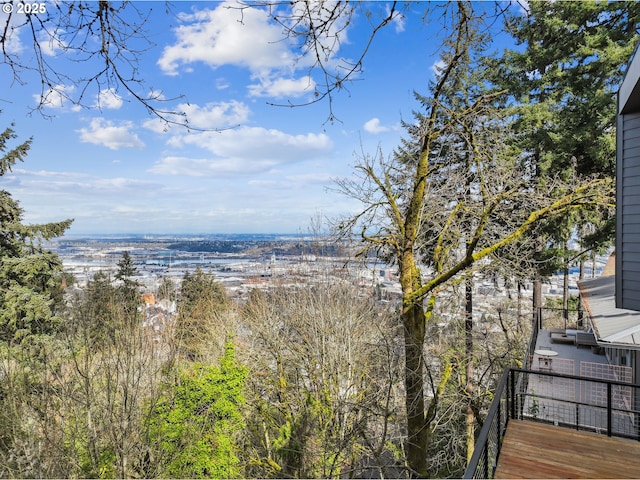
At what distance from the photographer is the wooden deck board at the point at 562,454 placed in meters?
3.61

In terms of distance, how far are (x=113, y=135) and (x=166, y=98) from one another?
13.8 feet

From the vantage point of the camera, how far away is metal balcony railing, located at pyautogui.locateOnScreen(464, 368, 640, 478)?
4.21m

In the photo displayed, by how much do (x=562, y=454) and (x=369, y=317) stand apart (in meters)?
8.16

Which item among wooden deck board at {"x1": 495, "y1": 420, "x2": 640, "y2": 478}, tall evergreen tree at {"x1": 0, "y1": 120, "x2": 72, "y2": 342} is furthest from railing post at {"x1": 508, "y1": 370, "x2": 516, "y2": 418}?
tall evergreen tree at {"x1": 0, "y1": 120, "x2": 72, "y2": 342}

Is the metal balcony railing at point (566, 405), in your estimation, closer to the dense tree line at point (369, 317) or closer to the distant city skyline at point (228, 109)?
the dense tree line at point (369, 317)

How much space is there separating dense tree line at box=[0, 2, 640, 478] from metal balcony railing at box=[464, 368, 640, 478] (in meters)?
1.49

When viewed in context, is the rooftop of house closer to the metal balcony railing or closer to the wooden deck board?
the metal balcony railing

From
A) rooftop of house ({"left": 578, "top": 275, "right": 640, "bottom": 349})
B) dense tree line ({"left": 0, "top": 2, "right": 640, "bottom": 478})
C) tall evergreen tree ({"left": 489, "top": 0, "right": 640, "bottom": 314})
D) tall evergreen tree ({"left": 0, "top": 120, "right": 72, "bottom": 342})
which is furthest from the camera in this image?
tall evergreen tree ({"left": 0, "top": 120, "right": 72, "bottom": 342})

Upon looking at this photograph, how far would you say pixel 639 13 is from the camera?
386 inches

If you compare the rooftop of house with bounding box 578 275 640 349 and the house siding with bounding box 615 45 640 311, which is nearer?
the house siding with bounding box 615 45 640 311

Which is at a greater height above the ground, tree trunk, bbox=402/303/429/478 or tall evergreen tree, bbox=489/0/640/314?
tall evergreen tree, bbox=489/0/640/314

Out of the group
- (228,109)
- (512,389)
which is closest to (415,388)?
(512,389)

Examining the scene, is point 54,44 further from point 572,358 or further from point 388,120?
point 572,358

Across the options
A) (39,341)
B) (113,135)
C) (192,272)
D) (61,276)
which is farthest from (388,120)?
(192,272)
